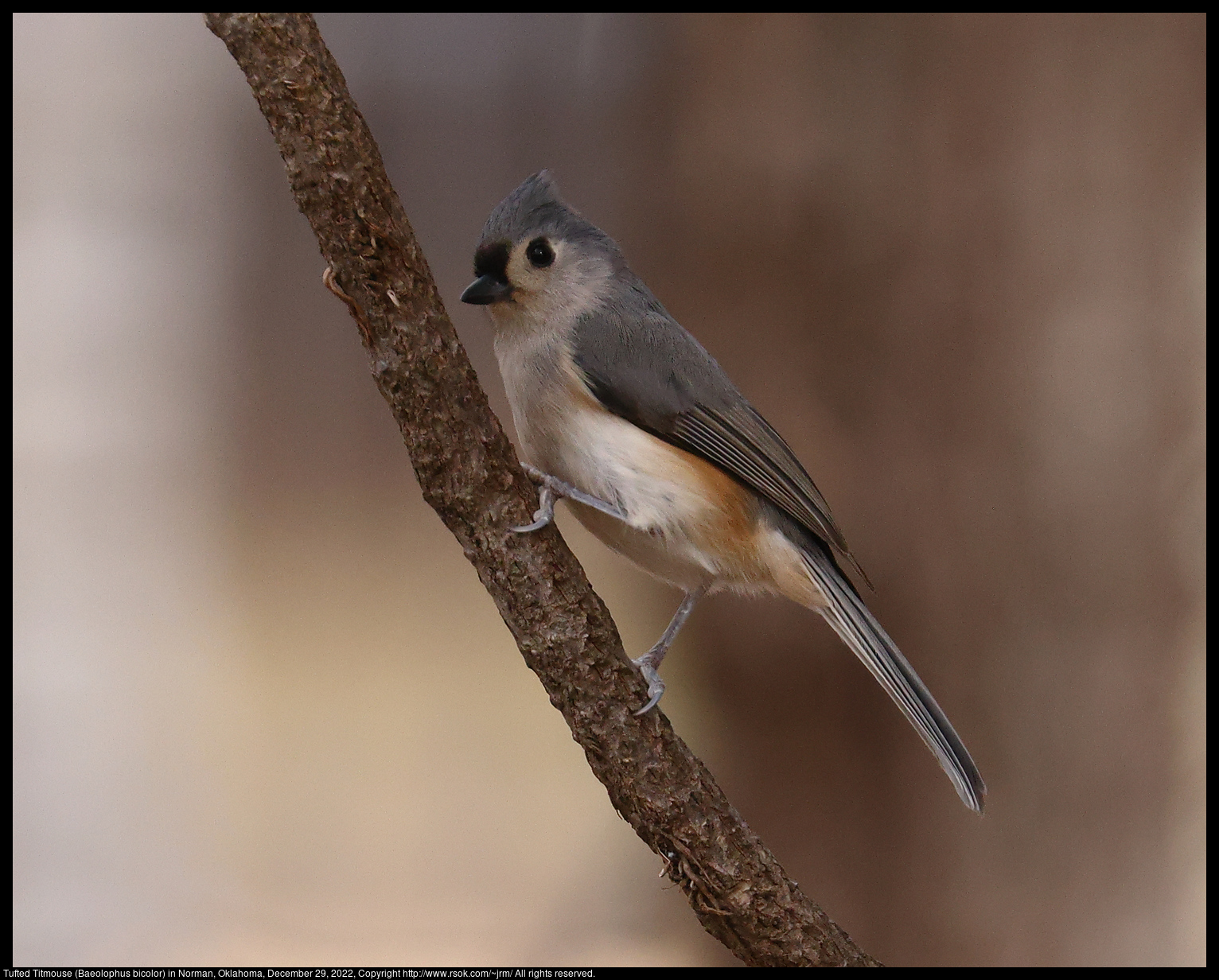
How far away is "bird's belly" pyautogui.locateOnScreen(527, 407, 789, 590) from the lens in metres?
1.58

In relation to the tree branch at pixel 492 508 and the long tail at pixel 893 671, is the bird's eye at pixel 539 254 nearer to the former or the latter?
the tree branch at pixel 492 508

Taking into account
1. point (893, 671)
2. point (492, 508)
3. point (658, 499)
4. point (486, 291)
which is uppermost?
point (486, 291)

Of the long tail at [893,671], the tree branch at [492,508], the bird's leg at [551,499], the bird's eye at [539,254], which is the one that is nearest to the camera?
the tree branch at [492,508]

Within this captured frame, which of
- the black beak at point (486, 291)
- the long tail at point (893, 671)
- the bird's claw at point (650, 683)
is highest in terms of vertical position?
the black beak at point (486, 291)

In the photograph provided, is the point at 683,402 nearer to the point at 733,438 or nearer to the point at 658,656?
the point at 733,438

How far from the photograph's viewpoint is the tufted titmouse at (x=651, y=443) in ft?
5.23

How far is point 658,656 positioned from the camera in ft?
5.46

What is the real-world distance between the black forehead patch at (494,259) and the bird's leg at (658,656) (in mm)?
645

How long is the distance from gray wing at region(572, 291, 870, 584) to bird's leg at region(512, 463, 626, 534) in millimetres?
150

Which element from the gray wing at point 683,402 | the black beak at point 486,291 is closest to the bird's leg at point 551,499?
the gray wing at point 683,402

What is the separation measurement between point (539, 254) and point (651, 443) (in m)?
0.38

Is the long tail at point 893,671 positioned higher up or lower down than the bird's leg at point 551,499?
lower down

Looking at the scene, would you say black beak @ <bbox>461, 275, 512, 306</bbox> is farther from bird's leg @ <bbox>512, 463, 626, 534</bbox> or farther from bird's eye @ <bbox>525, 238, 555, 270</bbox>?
bird's leg @ <bbox>512, 463, 626, 534</bbox>

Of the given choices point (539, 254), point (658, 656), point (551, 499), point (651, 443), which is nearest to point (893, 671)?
point (658, 656)
